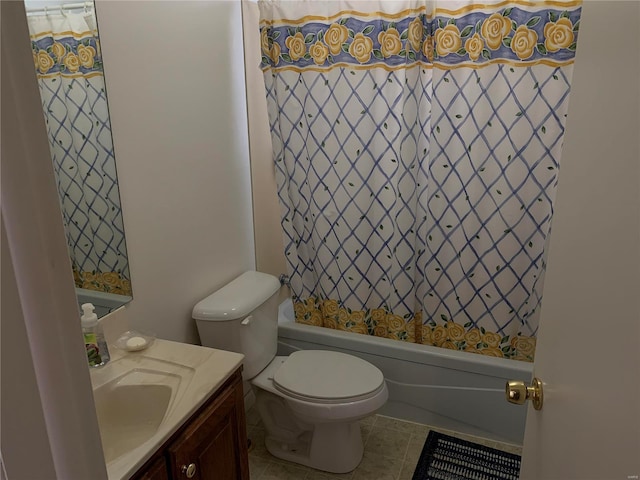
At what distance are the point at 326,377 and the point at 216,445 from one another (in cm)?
66

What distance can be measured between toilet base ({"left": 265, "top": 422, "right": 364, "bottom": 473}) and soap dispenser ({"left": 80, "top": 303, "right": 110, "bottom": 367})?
968 millimetres

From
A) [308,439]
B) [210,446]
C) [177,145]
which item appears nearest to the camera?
[210,446]

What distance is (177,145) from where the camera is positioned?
1.81 meters

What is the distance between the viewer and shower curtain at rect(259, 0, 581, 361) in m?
1.93

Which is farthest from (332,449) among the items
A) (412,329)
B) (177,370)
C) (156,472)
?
(156,472)

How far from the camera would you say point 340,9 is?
207 cm

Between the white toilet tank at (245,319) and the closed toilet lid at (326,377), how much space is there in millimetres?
123

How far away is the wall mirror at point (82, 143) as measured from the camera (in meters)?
1.30

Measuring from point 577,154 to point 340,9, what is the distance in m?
1.60

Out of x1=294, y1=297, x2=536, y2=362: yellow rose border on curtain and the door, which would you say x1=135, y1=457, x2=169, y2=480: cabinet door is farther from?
x1=294, y1=297, x2=536, y2=362: yellow rose border on curtain

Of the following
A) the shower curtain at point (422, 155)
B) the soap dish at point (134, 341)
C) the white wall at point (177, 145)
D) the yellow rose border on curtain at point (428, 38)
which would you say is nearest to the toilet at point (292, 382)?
the white wall at point (177, 145)

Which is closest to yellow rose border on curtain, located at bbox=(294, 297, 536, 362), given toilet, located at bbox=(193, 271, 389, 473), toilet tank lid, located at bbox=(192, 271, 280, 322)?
toilet, located at bbox=(193, 271, 389, 473)

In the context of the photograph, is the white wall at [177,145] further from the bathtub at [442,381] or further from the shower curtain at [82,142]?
the bathtub at [442,381]

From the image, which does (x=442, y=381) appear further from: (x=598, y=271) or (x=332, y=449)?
(x=598, y=271)
